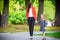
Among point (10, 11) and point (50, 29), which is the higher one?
point (10, 11)

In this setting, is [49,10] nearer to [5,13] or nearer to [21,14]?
[21,14]

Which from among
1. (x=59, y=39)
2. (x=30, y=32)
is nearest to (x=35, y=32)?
(x=30, y=32)

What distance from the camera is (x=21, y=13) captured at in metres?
9.23

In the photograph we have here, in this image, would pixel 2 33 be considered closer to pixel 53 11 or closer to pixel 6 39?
pixel 6 39

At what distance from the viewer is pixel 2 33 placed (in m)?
9.34

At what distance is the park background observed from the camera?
30.2 feet

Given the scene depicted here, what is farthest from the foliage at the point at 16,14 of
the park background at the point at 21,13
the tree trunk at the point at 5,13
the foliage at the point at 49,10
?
the foliage at the point at 49,10

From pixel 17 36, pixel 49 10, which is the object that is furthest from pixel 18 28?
pixel 49 10

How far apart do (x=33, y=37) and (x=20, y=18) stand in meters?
0.75

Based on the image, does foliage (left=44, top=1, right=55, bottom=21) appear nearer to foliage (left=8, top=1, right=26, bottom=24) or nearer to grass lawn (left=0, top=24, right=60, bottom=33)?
grass lawn (left=0, top=24, right=60, bottom=33)

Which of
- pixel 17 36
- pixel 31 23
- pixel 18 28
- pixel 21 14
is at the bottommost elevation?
pixel 17 36

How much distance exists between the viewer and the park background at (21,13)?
920 cm

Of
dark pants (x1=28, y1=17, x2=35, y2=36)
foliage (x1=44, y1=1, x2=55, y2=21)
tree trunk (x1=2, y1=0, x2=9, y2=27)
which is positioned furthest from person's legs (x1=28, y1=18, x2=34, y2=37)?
tree trunk (x1=2, y1=0, x2=9, y2=27)

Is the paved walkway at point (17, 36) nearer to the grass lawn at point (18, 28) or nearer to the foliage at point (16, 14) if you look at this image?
the grass lawn at point (18, 28)
